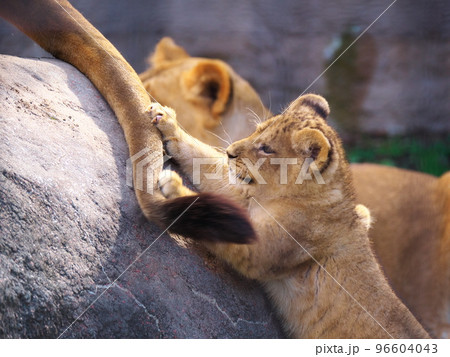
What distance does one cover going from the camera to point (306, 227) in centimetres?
191

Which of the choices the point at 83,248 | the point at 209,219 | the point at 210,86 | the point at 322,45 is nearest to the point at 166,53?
the point at 210,86

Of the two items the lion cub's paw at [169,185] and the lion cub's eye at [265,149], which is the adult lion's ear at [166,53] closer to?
the lion cub's eye at [265,149]

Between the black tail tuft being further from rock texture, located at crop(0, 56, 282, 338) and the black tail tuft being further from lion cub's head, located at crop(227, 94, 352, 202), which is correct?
lion cub's head, located at crop(227, 94, 352, 202)

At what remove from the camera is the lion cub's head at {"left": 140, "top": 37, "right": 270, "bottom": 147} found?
2811 mm

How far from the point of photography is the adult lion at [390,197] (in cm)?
284

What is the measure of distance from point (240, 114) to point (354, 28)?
3.16 ft

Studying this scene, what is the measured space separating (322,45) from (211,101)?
1182 mm

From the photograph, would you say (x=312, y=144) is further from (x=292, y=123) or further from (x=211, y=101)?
(x=211, y=101)

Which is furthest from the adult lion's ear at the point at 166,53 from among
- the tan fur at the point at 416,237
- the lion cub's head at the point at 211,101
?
the tan fur at the point at 416,237

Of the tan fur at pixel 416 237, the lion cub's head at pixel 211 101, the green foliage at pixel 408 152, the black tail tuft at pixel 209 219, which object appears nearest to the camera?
the black tail tuft at pixel 209 219

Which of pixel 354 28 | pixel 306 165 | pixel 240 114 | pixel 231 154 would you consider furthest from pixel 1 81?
pixel 354 28

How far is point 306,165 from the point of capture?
1.90m

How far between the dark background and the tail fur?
1.10 meters

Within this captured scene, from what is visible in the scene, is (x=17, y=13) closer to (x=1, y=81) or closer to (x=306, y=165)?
(x=1, y=81)
